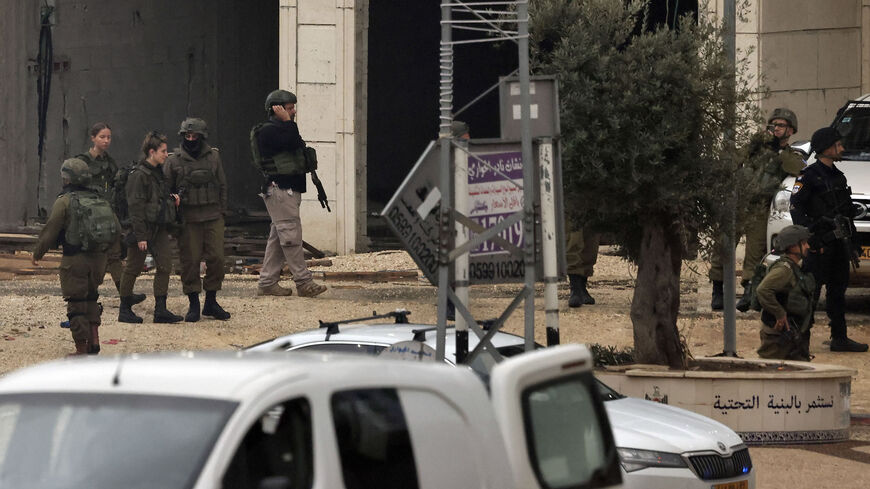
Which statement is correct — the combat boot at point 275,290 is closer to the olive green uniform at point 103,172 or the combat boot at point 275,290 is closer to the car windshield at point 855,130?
the olive green uniform at point 103,172

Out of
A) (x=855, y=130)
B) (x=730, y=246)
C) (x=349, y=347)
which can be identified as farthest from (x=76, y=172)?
(x=855, y=130)

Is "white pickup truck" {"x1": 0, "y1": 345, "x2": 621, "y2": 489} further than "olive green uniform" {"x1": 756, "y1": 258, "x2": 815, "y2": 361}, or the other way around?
"olive green uniform" {"x1": 756, "y1": 258, "x2": 815, "y2": 361}

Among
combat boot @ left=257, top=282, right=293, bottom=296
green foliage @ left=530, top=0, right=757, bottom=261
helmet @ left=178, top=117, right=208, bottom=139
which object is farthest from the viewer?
combat boot @ left=257, top=282, right=293, bottom=296

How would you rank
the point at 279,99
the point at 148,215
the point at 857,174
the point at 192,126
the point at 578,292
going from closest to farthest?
1. the point at 148,215
2. the point at 192,126
3. the point at 857,174
4. the point at 279,99
5. the point at 578,292

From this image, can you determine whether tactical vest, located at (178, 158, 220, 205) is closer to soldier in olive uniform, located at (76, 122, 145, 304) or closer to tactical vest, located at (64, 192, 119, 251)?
soldier in olive uniform, located at (76, 122, 145, 304)

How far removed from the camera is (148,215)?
14844 millimetres

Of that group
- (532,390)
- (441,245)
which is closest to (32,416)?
(532,390)

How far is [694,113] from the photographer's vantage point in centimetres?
1170

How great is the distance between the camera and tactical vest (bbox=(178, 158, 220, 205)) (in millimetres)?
15305

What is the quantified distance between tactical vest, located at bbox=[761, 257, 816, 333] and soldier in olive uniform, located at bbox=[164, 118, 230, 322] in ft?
18.7

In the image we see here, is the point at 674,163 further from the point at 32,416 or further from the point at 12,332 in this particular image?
the point at 32,416

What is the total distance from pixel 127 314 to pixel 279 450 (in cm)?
1141

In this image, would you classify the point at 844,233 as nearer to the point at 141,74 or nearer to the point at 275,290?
the point at 275,290

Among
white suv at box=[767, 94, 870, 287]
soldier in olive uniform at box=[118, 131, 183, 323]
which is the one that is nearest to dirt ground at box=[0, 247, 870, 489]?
soldier in olive uniform at box=[118, 131, 183, 323]
